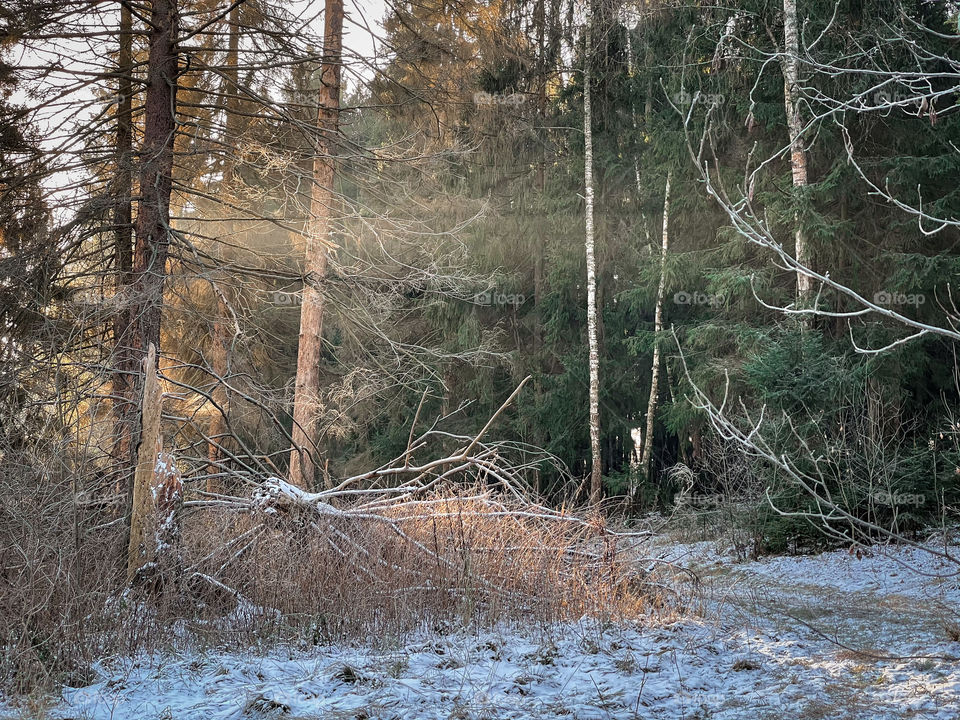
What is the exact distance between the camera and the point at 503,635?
7.08m

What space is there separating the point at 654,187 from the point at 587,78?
3051 millimetres

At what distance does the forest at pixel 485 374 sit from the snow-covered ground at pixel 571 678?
0.04 m

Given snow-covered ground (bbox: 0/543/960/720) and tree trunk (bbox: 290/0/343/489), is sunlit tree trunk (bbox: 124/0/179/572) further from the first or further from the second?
snow-covered ground (bbox: 0/543/960/720)

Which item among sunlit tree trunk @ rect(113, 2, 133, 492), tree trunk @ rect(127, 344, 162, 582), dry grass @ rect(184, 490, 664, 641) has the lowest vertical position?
dry grass @ rect(184, 490, 664, 641)

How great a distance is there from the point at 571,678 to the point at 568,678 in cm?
2

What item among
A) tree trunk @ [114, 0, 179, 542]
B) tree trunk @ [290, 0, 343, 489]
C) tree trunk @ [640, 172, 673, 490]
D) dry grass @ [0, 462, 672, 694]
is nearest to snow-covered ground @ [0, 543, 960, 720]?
dry grass @ [0, 462, 672, 694]

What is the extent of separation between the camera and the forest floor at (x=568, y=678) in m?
5.32

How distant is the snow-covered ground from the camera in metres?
5.34

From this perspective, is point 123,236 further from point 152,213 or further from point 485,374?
point 485,374

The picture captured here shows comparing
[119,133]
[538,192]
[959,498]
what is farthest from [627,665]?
[538,192]

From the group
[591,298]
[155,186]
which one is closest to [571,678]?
[155,186]

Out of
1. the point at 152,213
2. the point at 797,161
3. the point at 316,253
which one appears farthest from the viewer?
the point at 797,161

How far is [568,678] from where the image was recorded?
6.06 m

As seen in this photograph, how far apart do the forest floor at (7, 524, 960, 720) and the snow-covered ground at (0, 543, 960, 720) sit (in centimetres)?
1
